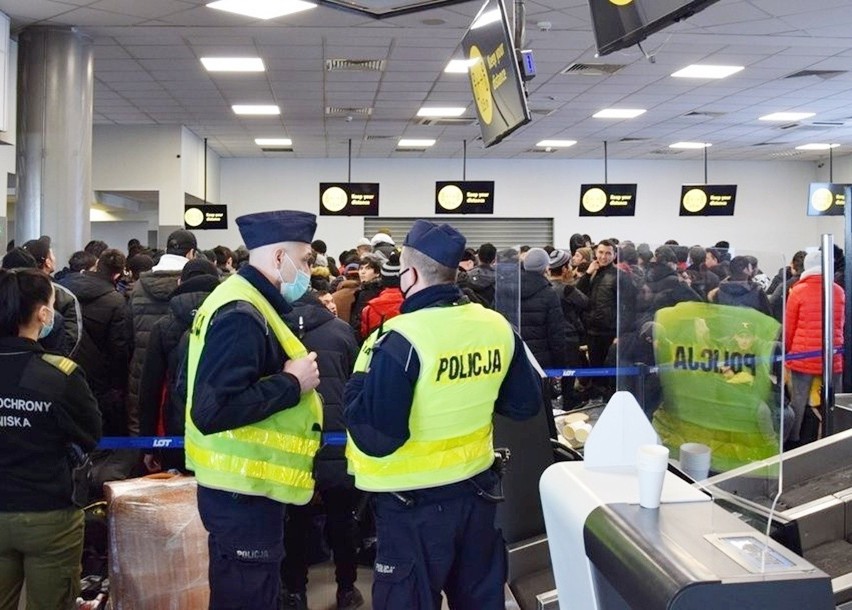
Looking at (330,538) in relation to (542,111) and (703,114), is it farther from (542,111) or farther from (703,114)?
(703,114)

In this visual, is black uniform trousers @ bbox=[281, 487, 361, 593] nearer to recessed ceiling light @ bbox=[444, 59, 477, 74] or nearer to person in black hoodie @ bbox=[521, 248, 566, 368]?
person in black hoodie @ bbox=[521, 248, 566, 368]

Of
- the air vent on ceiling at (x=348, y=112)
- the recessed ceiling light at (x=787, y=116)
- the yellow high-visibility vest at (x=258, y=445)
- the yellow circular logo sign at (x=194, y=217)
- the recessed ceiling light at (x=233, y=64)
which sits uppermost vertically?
the recessed ceiling light at (x=787, y=116)

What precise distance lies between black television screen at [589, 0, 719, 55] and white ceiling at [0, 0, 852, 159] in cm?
343

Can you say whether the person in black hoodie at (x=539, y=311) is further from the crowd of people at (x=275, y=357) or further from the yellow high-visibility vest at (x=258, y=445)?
the yellow high-visibility vest at (x=258, y=445)

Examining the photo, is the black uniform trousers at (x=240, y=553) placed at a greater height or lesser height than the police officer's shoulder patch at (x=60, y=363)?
lesser

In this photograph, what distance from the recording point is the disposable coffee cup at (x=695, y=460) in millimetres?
2141

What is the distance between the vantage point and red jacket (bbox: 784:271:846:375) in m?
6.14

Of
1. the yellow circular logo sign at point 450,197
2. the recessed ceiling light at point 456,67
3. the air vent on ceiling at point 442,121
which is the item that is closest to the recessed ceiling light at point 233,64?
the recessed ceiling light at point 456,67

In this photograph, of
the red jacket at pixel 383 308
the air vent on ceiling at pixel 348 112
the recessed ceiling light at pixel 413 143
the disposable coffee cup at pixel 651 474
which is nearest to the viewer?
the disposable coffee cup at pixel 651 474

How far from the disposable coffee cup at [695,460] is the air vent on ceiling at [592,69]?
24.0 ft

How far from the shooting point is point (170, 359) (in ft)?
12.7

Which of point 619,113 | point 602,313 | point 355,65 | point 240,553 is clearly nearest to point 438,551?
point 240,553

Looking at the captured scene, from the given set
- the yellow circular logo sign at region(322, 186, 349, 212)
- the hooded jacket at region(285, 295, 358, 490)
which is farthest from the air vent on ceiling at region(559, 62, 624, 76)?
the hooded jacket at region(285, 295, 358, 490)

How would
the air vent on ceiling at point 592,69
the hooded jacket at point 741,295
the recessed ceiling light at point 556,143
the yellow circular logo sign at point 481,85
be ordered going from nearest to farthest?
the hooded jacket at point 741,295
the yellow circular logo sign at point 481,85
the air vent on ceiling at point 592,69
the recessed ceiling light at point 556,143
